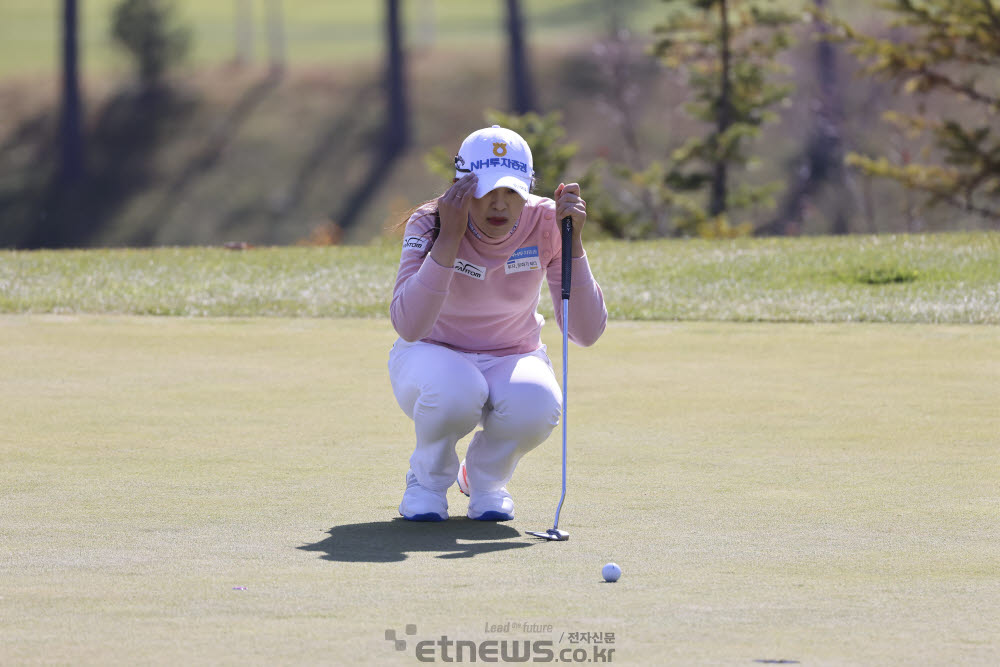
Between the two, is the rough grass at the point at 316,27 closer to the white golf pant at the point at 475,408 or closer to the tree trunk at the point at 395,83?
the tree trunk at the point at 395,83

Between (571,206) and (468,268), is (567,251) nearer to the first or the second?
(571,206)

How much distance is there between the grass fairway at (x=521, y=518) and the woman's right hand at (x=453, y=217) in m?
1.06

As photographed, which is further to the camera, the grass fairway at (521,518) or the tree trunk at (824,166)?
the tree trunk at (824,166)

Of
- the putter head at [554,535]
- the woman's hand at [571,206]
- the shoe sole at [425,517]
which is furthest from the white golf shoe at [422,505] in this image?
the woman's hand at [571,206]

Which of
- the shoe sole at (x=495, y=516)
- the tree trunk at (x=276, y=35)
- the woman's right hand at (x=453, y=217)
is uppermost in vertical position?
the tree trunk at (x=276, y=35)

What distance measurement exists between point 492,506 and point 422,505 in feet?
0.91

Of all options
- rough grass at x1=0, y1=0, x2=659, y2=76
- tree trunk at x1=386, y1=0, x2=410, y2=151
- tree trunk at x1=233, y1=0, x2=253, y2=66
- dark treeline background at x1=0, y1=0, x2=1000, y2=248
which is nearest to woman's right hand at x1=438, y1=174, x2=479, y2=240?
dark treeline background at x1=0, y1=0, x2=1000, y2=248

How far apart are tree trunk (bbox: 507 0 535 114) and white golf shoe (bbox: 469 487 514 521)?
144 ft

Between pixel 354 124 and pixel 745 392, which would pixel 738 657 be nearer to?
pixel 745 392

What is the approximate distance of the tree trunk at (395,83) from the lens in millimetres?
50812

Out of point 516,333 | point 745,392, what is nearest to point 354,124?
point 745,392

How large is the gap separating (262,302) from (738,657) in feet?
43.1

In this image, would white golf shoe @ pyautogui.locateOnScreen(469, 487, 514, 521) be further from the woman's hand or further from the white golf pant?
the woman's hand

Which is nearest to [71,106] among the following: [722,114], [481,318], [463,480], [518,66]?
[518,66]
